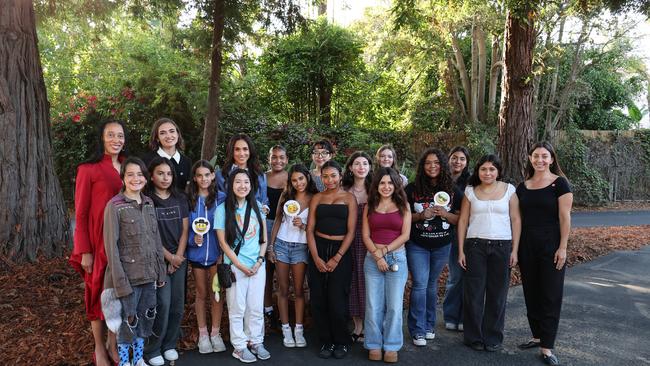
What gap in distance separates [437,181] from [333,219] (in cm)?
119

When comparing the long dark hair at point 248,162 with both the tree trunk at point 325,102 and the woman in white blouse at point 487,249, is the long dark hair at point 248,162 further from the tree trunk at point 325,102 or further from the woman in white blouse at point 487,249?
the tree trunk at point 325,102

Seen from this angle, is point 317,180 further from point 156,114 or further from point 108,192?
point 156,114

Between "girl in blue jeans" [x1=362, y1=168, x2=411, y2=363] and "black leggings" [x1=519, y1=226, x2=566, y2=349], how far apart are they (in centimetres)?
116

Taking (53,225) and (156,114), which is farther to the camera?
(156,114)

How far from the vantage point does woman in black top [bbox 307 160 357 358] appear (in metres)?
4.38

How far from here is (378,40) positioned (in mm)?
19141

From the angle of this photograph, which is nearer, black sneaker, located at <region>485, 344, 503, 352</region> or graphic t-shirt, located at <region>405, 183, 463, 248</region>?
black sneaker, located at <region>485, 344, 503, 352</region>

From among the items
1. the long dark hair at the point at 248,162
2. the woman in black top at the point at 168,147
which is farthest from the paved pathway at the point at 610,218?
the woman in black top at the point at 168,147

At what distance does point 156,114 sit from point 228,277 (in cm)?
971

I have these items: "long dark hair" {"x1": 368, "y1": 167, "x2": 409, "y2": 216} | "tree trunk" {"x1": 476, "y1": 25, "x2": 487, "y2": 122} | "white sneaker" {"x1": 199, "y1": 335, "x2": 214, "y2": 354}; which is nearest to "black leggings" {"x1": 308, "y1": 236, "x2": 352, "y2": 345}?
"long dark hair" {"x1": 368, "y1": 167, "x2": 409, "y2": 216}

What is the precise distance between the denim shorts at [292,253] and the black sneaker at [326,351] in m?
0.80

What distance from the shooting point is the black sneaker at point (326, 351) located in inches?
170

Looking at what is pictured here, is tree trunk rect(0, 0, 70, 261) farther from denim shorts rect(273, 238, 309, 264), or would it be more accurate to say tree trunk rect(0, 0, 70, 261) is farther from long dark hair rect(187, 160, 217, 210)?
denim shorts rect(273, 238, 309, 264)

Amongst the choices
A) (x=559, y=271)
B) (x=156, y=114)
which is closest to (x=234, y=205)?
(x=559, y=271)
